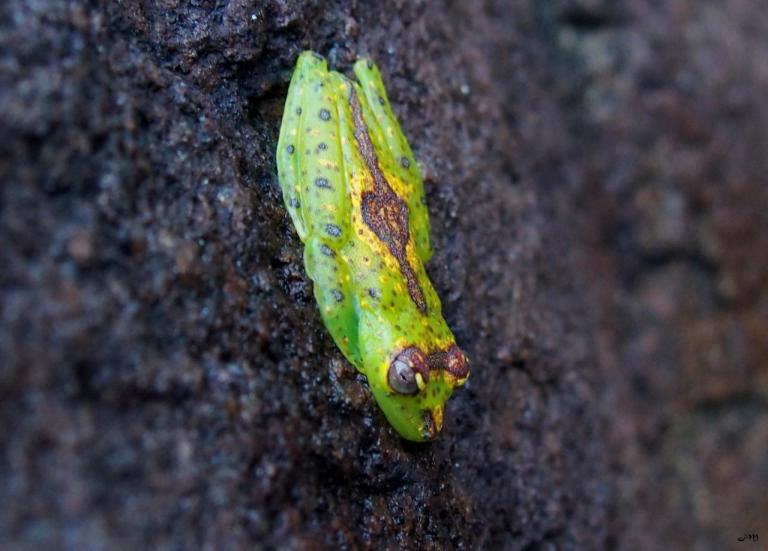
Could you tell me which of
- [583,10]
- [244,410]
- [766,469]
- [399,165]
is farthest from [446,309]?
[766,469]

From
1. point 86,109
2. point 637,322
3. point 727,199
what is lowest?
point 637,322

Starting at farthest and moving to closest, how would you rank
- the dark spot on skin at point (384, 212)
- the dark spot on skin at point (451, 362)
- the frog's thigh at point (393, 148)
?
the frog's thigh at point (393, 148), the dark spot on skin at point (384, 212), the dark spot on skin at point (451, 362)

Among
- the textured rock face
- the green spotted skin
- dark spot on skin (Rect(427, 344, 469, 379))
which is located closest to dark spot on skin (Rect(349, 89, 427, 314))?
the green spotted skin

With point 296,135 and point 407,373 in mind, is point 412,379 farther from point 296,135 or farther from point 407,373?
point 296,135

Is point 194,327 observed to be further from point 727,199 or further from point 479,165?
point 727,199

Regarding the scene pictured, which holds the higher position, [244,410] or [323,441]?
[244,410]

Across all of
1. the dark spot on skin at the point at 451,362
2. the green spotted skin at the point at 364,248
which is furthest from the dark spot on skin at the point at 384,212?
the dark spot on skin at the point at 451,362

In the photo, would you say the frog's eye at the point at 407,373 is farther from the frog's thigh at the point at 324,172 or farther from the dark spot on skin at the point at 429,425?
the frog's thigh at the point at 324,172
